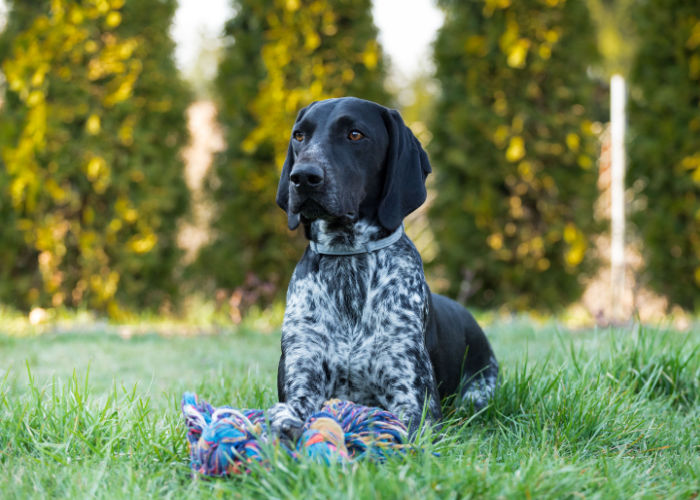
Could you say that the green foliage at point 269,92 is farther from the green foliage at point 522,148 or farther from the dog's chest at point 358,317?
the dog's chest at point 358,317

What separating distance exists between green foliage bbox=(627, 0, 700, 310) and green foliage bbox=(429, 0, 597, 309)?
62 centimetres

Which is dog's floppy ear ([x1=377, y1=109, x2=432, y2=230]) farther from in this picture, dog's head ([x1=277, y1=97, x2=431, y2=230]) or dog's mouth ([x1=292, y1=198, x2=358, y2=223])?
dog's mouth ([x1=292, y1=198, x2=358, y2=223])

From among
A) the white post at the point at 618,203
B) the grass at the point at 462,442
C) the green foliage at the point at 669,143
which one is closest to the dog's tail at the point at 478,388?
Answer: the grass at the point at 462,442

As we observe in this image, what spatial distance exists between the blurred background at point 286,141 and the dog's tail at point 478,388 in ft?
12.4

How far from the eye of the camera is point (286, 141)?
7477 millimetres

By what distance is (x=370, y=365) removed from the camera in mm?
2480

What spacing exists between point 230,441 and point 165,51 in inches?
262

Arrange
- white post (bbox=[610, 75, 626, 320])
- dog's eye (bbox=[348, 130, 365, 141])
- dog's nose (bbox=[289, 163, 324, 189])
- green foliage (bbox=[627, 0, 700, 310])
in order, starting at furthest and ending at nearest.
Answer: white post (bbox=[610, 75, 626, 320]), green foliage (bbox=[627, 0, 700, 310]), dog's eye (bbox=[348, 130, 365, 141]), dog's nose (bbox=[289, 163, 324, 189])

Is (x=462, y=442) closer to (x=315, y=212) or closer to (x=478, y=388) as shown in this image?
(x=478, y=388)

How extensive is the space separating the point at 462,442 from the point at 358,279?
0.76m

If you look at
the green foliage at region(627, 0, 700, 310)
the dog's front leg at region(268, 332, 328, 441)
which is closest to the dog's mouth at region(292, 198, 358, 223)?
the dog's front leg at region(268, 332, 328, 441)

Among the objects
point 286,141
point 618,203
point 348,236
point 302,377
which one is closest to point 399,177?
point 348,236

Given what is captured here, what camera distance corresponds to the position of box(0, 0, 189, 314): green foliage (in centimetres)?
718

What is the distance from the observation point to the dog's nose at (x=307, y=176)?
7.98 ft
